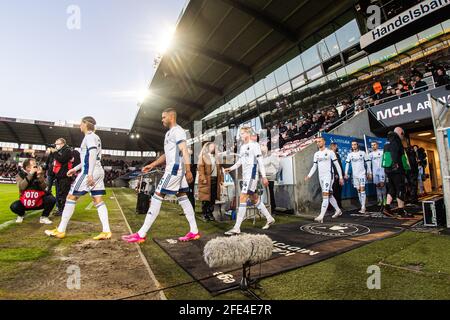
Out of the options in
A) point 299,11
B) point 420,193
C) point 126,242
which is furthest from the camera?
point 299,11

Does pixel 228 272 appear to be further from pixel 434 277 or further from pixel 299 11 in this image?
pixel 299 11

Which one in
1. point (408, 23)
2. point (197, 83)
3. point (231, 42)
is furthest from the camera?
point (197, 83)

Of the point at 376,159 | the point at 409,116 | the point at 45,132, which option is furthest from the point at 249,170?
the point at 45,132

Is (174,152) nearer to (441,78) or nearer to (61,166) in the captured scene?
(61,166)

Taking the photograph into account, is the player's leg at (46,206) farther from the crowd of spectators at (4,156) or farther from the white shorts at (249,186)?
the crowd of spectators at (4,156)

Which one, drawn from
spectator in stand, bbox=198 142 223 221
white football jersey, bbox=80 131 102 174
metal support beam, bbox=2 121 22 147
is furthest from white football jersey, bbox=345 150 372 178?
metal support beam, bbox=2 121 22 147

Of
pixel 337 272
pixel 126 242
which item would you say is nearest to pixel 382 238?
pixel 337 272

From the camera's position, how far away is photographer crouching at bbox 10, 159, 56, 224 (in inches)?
214

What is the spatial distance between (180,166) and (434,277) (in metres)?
3.47

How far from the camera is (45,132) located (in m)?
41.2

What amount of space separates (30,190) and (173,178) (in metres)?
3.86

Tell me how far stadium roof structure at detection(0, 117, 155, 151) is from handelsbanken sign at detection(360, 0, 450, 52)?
38800 mm
